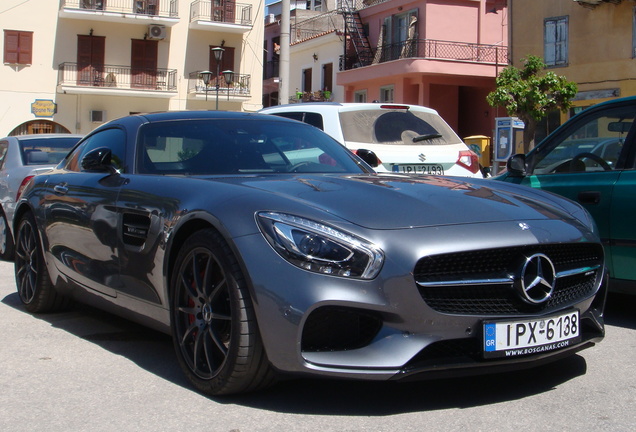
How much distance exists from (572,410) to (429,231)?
980 millimetres

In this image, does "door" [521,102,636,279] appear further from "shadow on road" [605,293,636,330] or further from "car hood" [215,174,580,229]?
"car hood" [215,174,580,229]

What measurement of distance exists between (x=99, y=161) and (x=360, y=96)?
33.7 metres

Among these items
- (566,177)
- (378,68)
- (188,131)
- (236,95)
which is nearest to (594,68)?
(378,68)

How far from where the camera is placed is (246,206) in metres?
3.63

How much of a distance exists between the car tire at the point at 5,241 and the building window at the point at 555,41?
22.7 meters

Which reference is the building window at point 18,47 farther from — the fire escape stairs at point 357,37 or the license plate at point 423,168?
the license plate at point 423,168

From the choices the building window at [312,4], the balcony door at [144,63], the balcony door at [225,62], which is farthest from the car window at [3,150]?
the building window at [312,4]

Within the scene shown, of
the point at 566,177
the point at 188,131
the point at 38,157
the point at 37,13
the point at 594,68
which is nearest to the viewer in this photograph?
the point at 188,131

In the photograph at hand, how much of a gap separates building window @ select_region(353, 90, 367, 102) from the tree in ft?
34.5

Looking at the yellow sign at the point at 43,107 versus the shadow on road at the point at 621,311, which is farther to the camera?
the yellow sign at the point at 43,107

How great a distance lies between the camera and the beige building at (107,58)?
37750 millimetres

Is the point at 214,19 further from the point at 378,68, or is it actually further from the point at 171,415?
the point at 171,415

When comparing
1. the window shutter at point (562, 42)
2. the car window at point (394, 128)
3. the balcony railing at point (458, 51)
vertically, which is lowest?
the car window at point (394, 128)

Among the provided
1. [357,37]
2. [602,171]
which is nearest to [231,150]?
[602,171]
